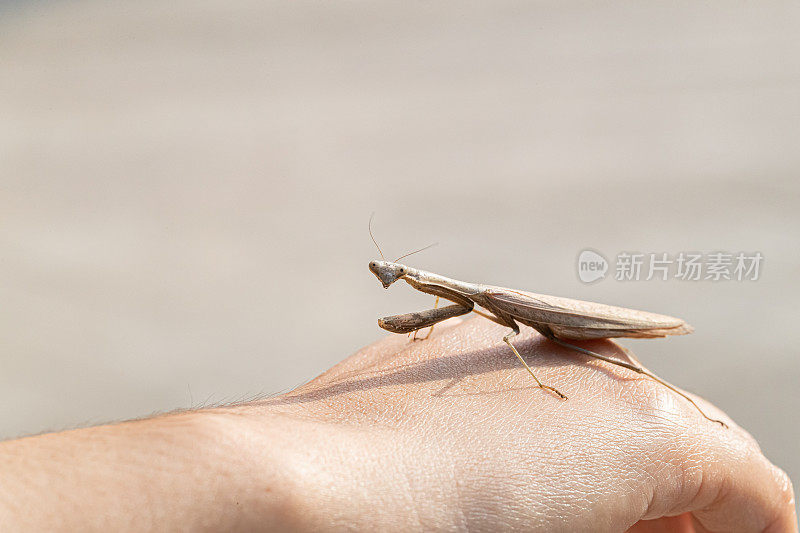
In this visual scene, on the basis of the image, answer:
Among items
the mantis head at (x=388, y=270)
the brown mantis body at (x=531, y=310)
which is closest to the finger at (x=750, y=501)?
the brown mantis body at (x=531, y=310)

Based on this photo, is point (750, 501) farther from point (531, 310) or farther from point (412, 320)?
point (412, 320)

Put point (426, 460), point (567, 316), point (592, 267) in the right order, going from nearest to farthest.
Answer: point (426, 460) → point (567, 316) → point (592, 267)

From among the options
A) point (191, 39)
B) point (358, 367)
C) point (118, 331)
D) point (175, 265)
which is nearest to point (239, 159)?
point (175, 265)

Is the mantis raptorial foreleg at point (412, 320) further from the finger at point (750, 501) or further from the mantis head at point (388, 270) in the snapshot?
the finger at point (750, 501)

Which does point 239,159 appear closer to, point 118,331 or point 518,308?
point 118,331

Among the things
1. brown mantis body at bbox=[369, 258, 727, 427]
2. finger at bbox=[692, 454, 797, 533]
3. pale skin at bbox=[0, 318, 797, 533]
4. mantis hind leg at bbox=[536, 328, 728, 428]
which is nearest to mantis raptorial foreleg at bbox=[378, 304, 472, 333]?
brown mantis body at bbox=[369, 258, 727, 427]

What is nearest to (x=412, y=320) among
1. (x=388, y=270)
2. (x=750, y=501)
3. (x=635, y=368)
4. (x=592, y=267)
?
(x=388, y=270)
